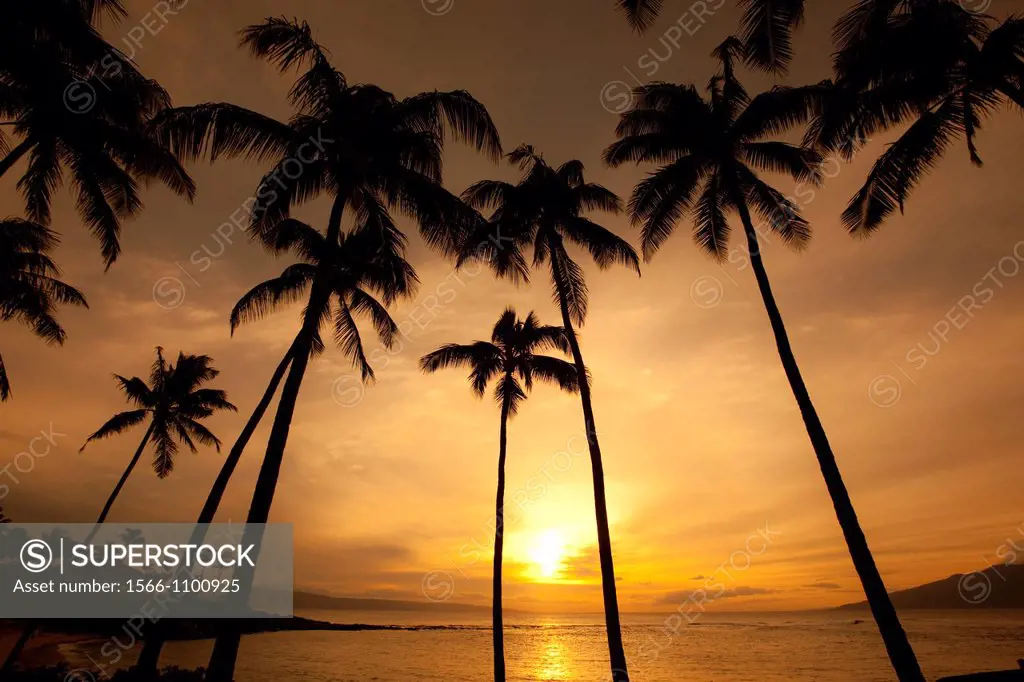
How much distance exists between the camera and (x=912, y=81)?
11.5 m

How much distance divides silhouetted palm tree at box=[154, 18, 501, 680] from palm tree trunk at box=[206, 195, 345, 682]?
0.10 ft

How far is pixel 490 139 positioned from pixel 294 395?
22.9 feet

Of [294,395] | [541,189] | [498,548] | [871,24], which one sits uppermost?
[541,189]

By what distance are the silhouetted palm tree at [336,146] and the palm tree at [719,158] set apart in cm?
613

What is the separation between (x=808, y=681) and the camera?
33.8 m

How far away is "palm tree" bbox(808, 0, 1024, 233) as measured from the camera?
10.5 metres

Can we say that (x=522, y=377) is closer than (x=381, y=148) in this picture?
No

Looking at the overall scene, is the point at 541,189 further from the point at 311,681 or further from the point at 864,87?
the point at 311,681

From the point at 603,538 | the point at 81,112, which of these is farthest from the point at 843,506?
the point at 81,112

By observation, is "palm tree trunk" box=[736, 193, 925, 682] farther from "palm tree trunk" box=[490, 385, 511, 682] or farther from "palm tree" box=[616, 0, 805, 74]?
"palm tree trunk" box=[490, 385, 511, 682]

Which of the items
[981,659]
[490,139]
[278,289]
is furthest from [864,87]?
[981,659]

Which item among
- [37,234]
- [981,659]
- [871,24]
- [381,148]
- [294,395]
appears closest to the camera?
[294,395]

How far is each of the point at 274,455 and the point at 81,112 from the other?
30.0 ft

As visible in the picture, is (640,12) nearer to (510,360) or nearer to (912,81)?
(912,81)
